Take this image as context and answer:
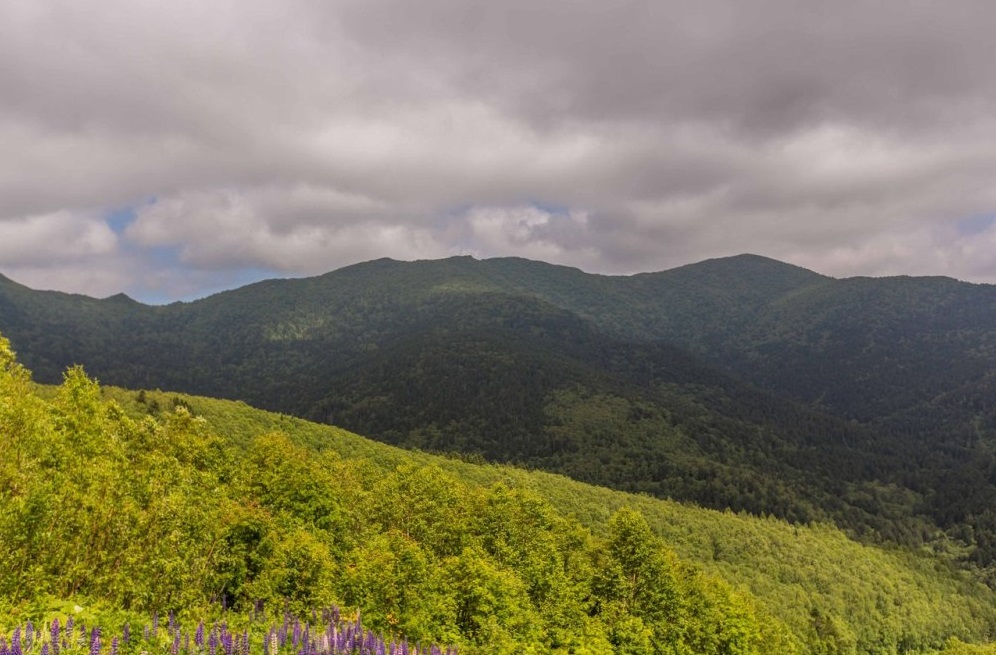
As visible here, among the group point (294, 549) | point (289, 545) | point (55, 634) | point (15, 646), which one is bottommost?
point (294, 549)

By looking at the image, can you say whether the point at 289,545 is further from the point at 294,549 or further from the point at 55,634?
the point at 55,634

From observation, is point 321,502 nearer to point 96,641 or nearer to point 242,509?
point 242,509

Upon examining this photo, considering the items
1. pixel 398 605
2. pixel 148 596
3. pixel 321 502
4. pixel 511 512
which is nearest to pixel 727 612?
pixel 511 512

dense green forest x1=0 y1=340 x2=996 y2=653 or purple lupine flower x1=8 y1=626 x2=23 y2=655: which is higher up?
purple lupine flower x1=8 y1=626 x2=23 y2=655

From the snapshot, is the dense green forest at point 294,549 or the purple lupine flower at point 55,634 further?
the dense green forest at point 294,549

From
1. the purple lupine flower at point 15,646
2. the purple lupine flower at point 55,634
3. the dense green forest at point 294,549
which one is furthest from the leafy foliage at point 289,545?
the purple lupine flower at point 15,646

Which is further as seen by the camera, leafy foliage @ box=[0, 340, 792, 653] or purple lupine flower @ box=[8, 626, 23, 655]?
leafy foliage @ box=[0, 340, 792, 653]

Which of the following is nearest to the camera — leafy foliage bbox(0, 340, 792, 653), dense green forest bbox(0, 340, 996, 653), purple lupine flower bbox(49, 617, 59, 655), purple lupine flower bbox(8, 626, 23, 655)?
purple lupine flower bbox(8, 626, 23, 655)

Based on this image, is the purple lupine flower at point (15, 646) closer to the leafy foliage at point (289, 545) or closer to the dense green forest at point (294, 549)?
the dense green forest at point (294, 549)

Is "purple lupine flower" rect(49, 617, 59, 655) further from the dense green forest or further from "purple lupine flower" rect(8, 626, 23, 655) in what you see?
the dense green forest

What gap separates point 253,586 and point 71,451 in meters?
15.6

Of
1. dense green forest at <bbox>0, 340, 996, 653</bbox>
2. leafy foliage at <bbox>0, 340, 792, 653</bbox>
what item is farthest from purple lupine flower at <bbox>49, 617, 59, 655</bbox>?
leafy foliage at <bbox>0, 340, 792, 653</bbox>

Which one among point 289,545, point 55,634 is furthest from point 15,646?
point 289,545

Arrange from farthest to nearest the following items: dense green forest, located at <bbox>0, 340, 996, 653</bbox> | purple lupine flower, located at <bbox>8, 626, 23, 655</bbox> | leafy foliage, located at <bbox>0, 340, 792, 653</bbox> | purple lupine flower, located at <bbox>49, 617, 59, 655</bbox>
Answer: leafy foliage, located at <bbox>0, 340, 792, 653</bbox>, dense green forest, located at <bbox>0, 340, 996, 653</bbox>, purple lupine flower, located at <bbox>49, 617, 59, 655</bbox>, purple lupine flower, located at <bbox>8, 626, 23, 655</bbox>
